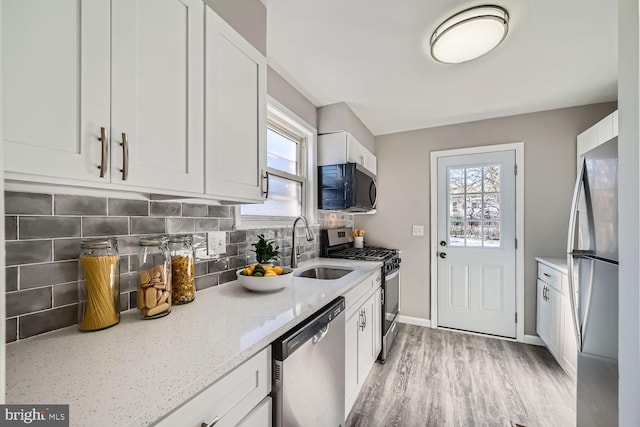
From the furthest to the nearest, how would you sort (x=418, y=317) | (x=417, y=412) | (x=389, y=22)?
(x=418, y=317) < (x=417, y=412) < (x=389, y=22)

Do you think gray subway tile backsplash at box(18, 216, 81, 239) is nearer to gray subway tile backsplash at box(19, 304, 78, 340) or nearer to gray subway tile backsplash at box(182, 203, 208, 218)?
gray subway tile backsplash at box(19, 304, 78, 340)

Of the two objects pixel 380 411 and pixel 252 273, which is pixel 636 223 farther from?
pixel 380 411

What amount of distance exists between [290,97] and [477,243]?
2504mm

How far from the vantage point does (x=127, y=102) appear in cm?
80

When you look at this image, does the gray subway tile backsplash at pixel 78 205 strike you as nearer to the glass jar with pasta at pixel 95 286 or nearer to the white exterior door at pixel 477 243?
the glass jar with pasta at pixel 95 286

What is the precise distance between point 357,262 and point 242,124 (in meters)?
1.55

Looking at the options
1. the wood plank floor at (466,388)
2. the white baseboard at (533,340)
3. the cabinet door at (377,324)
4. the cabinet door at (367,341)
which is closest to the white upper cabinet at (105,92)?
the cabinet door at (367,341)

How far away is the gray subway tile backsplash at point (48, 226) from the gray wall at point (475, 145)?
299 cm

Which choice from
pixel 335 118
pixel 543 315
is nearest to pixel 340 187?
pixel 335 118

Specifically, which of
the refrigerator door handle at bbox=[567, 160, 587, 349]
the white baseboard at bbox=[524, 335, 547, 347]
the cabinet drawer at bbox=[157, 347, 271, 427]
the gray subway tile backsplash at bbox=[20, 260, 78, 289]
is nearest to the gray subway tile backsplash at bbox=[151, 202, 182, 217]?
the gray subway tile backsplash at bbox=[20, 260, 78, 289]

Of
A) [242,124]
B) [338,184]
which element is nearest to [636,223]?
[242,124]

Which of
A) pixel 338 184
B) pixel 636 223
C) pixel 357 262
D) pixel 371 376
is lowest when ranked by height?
pixel 371 376

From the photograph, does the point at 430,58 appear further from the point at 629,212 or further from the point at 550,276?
the point at 550,276

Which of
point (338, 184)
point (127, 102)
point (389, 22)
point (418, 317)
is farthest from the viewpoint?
point (418, 317)
